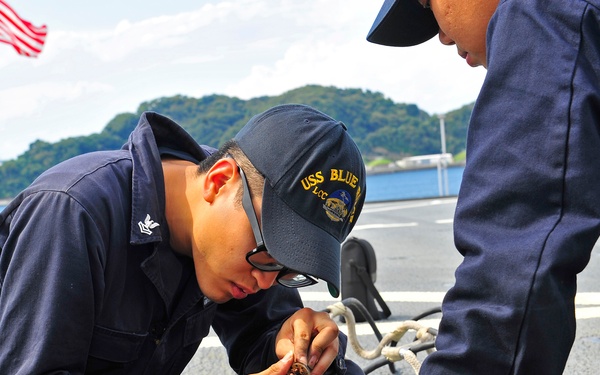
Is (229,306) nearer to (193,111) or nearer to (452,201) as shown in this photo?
(452,201)

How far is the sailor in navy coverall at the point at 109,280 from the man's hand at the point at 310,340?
0.24 ft

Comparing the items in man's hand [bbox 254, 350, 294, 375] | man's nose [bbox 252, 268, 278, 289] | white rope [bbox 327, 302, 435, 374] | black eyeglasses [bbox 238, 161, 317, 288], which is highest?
black eyeglasses [bbox 238, 161, 317, 288]

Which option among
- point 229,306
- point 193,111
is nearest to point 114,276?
point 229,306

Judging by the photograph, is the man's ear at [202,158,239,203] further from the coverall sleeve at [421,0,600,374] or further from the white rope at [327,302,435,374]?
the white rope at [327,302,435,374]

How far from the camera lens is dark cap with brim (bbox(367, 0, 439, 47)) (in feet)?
6.25

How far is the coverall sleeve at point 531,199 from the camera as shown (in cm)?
126

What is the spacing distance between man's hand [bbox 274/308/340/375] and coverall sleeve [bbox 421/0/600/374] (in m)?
0.93

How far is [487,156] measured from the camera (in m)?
1.33

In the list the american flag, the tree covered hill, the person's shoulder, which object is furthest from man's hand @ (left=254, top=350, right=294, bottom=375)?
the tree covered hill

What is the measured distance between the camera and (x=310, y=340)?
230 centimetres

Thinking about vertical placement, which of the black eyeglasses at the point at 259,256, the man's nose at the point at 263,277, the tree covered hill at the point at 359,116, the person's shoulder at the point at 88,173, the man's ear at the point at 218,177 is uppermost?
the person's shoulder at the point at 88,173

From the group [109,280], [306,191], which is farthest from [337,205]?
[109,280]

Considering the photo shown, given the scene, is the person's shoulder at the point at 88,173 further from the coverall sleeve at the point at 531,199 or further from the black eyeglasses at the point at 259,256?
the coverall sleeve at the point at 531,199

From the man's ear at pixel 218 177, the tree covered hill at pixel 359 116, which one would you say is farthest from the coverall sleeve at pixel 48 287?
the tree covered hill at pixel 359 116
